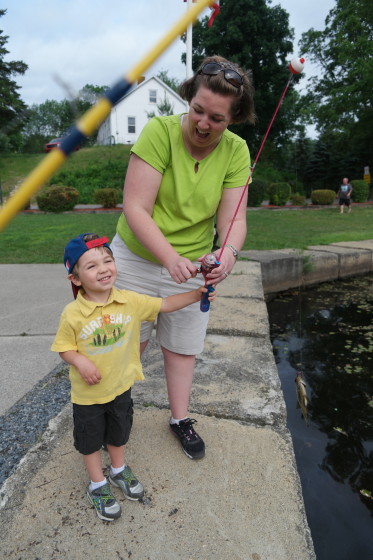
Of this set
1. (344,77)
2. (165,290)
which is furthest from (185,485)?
(344,77)

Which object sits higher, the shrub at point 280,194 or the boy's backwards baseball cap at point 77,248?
the boy's backwards baseball cap at point 77,248

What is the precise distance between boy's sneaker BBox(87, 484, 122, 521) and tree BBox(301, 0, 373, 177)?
914 inches

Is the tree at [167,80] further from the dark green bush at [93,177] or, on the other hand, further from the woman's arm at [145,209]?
the woman's arm at [145,209]

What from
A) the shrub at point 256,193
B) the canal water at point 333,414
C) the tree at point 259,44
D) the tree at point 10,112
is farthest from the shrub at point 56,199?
the tree at point 10,112

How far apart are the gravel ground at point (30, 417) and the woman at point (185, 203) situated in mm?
721

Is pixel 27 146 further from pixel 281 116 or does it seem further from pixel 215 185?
pixel 281 116

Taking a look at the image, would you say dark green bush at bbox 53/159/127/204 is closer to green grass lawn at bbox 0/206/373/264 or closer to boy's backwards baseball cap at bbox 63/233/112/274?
green grass lawn at bbox 0/206/373/264

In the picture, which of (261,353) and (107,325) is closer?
(107,325)

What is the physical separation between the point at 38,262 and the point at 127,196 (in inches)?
207

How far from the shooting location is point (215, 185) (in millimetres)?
1858

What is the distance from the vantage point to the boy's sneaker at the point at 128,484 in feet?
5.65

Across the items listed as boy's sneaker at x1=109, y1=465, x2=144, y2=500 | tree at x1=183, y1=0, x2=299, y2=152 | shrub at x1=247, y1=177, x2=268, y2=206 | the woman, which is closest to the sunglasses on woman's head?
the woman

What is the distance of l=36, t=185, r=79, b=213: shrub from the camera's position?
16.4 m

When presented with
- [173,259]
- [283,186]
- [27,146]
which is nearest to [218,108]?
[173,259]
